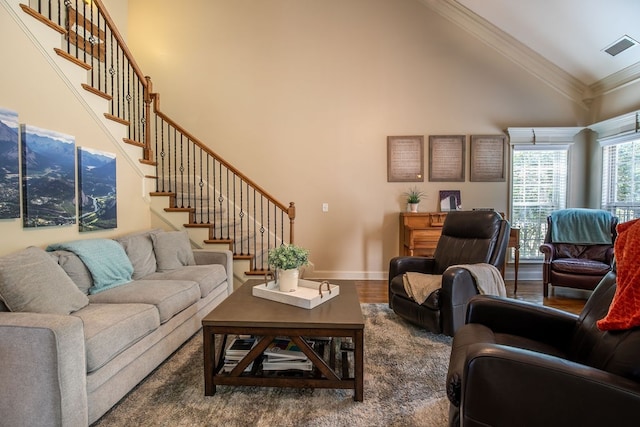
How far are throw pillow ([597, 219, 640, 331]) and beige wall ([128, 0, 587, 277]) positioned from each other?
3.44 meters

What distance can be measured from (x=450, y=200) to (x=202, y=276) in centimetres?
351

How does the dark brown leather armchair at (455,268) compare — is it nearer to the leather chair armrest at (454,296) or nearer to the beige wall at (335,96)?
the leather chair armrest at (454,296)

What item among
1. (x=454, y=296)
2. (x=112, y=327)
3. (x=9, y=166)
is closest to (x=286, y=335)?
(x=112, y=327)

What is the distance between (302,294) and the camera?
2170mm

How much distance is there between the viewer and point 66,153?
261cm

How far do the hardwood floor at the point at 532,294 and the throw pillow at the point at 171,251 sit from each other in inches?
74.1

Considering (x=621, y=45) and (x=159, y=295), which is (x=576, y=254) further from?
(x=159, y=295)

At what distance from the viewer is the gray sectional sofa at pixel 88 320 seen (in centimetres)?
137

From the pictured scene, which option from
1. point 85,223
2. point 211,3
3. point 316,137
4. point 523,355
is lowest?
point 523,355

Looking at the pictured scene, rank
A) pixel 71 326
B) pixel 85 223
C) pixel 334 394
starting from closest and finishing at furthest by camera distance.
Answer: pixel 71 326 < pixel 334 394 < pixel 85 223

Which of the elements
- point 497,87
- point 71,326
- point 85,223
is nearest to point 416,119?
point 497,87

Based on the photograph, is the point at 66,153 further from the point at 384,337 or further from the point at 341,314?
the point at 384,337

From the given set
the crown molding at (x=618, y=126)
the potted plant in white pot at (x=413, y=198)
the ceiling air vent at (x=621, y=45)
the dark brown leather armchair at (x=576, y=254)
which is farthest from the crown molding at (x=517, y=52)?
the potted plant in white pot at (x=413, y=198)

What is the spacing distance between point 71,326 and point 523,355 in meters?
1.82
